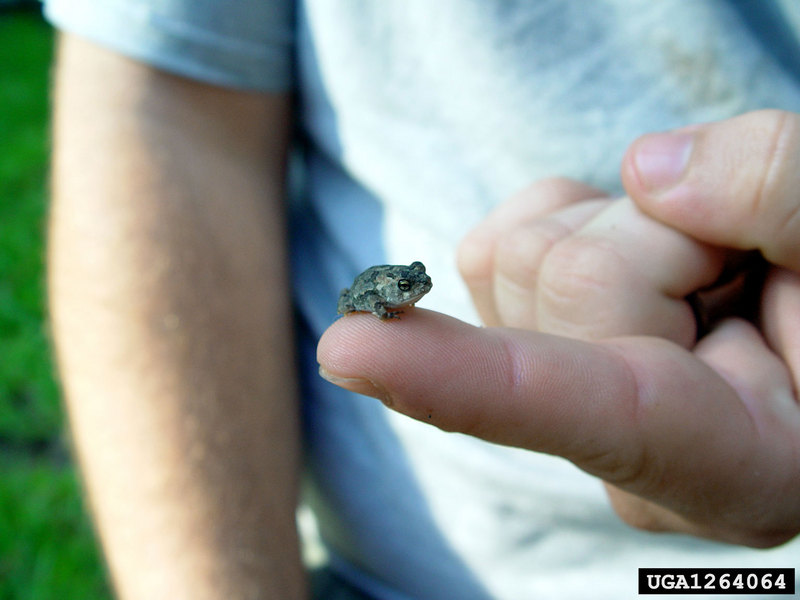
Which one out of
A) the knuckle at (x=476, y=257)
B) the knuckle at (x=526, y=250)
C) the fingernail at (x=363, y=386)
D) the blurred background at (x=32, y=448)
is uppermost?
the knuckle at (x=526, y=250)

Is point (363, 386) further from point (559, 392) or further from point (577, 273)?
point (577, 273)

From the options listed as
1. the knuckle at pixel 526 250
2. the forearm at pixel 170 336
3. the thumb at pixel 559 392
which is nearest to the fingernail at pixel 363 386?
the thumb at pixel 559 392

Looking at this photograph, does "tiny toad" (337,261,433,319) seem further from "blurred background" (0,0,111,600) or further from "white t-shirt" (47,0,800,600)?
"blurred background" (0,0,111,600)

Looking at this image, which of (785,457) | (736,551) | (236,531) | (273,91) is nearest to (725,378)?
(785,457)

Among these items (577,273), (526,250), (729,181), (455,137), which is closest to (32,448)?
(455,137)

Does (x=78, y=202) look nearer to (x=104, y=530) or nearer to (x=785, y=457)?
(x=104, y=530)

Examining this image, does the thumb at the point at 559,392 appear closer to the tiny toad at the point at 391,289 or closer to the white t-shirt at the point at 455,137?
the tiny toad at the point at 391,289
